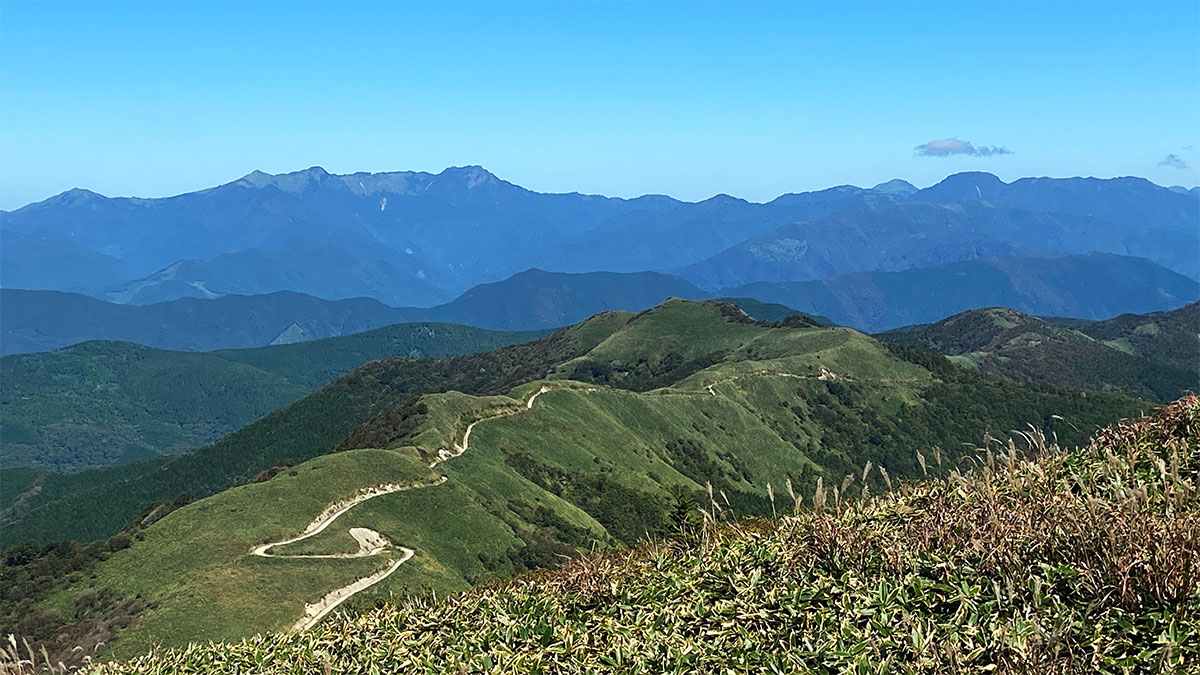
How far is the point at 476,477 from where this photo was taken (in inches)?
3996

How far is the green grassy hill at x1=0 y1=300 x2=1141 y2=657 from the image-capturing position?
69.4 m

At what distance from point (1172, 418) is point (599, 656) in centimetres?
1059

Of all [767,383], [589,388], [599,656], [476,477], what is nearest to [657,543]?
[599,656]

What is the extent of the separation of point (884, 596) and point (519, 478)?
315 ft

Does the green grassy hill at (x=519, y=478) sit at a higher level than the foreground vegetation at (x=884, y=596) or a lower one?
lower

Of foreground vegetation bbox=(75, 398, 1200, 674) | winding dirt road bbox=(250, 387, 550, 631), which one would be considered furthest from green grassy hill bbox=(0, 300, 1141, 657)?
foreground vegetation bbox=(75, 398, 1200, 674)

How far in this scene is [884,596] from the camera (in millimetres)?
11758

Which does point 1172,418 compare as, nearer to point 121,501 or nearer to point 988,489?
point 988,489

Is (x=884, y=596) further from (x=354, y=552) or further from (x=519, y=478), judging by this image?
(x=519, y=478)

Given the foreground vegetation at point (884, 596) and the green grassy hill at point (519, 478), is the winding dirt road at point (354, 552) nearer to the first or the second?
the green grassy hill at point (519, 478)

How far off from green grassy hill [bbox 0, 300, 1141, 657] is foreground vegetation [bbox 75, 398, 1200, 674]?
112cm

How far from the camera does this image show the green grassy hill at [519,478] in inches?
2734

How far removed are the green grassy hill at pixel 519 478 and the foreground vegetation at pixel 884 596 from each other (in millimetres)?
1120

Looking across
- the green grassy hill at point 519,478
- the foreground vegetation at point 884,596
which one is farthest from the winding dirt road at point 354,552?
the foreground vegetation at point 884,596
